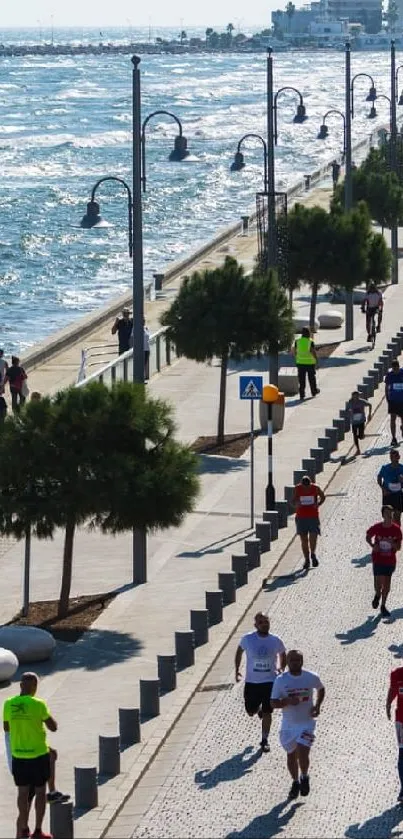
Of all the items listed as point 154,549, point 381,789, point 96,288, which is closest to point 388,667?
point 381,789

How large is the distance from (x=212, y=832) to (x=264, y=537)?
10628 millimetres

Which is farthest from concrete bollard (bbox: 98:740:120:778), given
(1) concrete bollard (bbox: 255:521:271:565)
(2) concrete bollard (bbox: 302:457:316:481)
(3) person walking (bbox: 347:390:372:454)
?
(3) person walking (bbox: 347:390:372:454)

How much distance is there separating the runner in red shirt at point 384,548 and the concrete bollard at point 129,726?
455 centimetres

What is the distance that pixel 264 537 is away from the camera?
2603cm

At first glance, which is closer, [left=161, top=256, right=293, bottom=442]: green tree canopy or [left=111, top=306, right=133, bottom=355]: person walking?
[left=161, top=256, right=293, bottom=442]: green tree canopy

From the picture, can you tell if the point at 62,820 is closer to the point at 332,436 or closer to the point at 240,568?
the point at 240,568

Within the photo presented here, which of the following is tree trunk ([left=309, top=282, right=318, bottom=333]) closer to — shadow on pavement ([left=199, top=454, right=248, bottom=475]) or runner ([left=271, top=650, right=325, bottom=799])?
shadow on pavement ([left=199, top=454, right=248, bottom=475])

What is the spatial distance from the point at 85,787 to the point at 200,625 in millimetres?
5432

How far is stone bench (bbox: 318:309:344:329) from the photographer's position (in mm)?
48844

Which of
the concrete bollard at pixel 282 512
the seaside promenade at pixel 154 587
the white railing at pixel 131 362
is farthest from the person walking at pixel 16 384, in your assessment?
the concrete bollard at pixel 282 512

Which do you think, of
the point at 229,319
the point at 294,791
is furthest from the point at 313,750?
the point at 229,319

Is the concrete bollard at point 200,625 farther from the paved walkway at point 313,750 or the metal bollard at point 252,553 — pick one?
the metal bollard at point 252,553

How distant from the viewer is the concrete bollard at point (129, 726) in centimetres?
1808

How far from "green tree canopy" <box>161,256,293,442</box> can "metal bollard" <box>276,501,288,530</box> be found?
Result: 23.3ft
